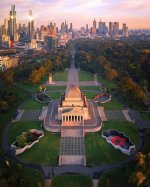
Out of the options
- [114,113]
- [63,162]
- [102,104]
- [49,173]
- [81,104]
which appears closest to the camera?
[49,173]

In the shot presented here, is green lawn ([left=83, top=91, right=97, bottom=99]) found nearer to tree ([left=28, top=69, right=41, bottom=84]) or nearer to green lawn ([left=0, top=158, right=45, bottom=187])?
tree ([left=28, top=69, right=41, bottom=84])

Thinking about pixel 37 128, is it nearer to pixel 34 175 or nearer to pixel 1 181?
pixel 34 175

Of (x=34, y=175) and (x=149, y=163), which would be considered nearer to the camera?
(x=149, y=163)

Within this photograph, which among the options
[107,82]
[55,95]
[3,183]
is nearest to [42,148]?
[3,183]

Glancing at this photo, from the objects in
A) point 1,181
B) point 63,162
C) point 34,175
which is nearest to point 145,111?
point 63,162

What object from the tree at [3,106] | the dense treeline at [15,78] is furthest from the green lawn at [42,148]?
the dense treeline at [15,78]

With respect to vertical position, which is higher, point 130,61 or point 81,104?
point 130,61

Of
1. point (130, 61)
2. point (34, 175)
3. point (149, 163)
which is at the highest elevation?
point (130, 61)
